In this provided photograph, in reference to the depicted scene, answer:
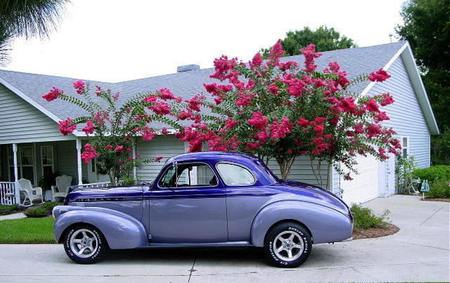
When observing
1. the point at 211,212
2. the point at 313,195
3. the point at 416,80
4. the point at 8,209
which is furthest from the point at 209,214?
the point at 416,80

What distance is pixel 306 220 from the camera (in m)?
6.86

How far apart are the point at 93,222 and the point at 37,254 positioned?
1.81 metres

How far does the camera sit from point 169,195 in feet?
23.6

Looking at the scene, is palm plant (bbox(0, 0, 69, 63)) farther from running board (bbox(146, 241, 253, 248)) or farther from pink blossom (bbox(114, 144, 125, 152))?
running board (bbox(146, 241, 253, 248))

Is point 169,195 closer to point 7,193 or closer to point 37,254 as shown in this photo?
point 37,254

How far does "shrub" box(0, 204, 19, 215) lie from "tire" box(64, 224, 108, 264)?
26.5 ft

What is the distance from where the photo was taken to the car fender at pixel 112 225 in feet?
23.7

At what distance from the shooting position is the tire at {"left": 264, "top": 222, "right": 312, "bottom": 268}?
6875 mm

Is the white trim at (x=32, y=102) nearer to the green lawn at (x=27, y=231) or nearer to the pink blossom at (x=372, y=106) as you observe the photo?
the green lawn at (x=27, y=231)

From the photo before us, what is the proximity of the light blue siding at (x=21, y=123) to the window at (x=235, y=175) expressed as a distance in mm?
8842

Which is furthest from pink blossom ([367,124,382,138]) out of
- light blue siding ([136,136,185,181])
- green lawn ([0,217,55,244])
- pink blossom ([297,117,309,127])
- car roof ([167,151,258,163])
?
light blue siding ([136,136,185,181])

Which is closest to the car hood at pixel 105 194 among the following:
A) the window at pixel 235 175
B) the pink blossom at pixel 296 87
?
the window at pixel 235 175

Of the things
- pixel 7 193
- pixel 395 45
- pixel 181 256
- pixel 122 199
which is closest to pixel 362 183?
pixel 395 45

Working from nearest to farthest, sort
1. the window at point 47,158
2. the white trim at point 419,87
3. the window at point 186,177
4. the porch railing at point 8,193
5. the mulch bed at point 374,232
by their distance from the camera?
1. the window at point 186,177
2. the mulch bed at point 374,232
3. the porch railing at point 8,193
4. the white trim at point 419,87
5. the window at point 47,158
